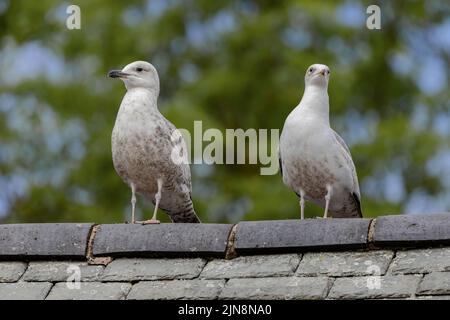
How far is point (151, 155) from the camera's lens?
26.6 ft

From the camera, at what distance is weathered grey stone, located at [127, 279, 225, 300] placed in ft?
20.2

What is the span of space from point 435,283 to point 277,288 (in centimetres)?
74

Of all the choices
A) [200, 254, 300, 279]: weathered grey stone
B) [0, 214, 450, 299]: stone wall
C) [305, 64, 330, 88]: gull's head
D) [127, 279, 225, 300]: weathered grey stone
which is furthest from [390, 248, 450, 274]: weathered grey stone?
[305, 64, 330, 88]: gull's head

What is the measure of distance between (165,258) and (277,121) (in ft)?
56.9

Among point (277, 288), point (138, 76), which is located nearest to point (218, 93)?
point (138, 76)

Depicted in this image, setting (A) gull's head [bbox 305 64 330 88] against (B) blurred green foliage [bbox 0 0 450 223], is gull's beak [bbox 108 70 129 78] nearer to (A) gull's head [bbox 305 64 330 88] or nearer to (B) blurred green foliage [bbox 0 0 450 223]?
(A) gull's head [bbox 305 64 330 88]

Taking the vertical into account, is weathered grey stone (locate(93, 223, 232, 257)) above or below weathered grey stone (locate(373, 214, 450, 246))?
below

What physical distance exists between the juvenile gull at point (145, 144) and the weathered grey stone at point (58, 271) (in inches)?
51.6

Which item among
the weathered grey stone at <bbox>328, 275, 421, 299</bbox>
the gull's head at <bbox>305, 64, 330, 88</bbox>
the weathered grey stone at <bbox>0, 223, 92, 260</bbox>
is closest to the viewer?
the weathered grey stone at <bbox>328, 275, 421, 299</bbox>

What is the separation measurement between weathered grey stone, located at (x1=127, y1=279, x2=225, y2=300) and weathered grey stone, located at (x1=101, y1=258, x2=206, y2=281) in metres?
0.06

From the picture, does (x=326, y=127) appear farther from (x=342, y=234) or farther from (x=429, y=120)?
(x=429, y=120)

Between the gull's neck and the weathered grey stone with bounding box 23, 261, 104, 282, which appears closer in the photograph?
the weathered grey stone with bounding box 23, 261, 104, 282

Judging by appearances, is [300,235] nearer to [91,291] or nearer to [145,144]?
[91,291]

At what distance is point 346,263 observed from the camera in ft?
20.4
